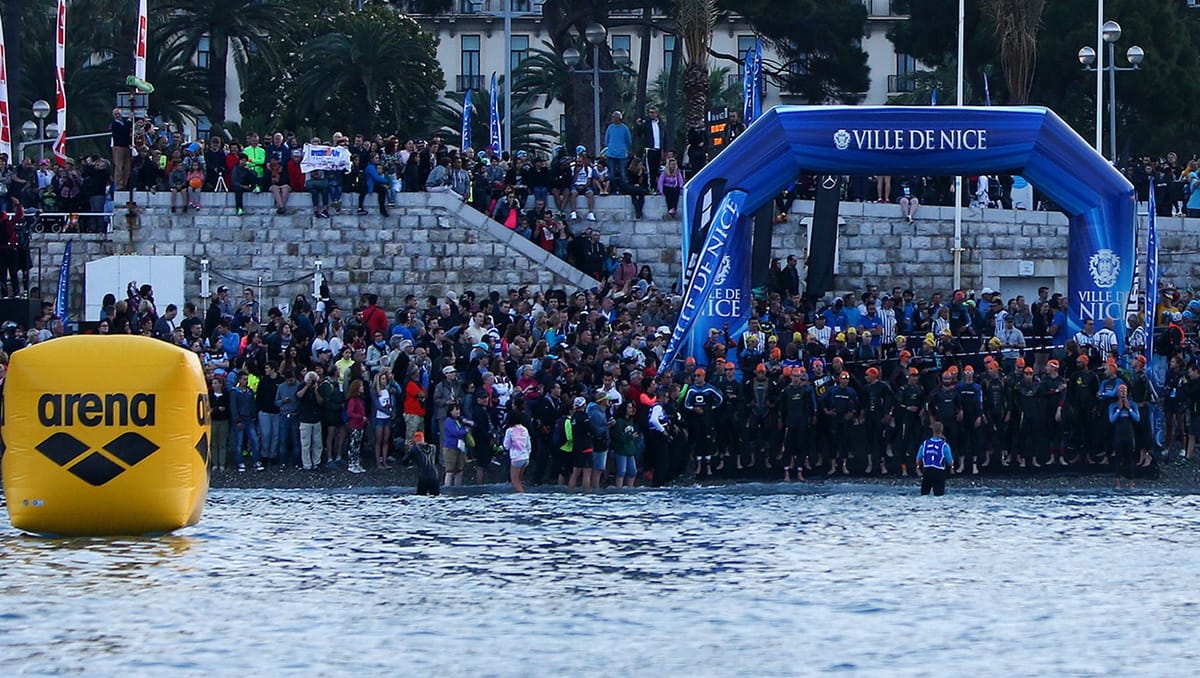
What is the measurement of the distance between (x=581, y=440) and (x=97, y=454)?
7982 mm

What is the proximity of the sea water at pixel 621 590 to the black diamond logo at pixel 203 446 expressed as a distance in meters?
0.93

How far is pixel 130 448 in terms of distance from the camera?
20656mm

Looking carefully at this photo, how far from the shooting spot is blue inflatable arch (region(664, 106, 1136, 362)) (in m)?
30.0

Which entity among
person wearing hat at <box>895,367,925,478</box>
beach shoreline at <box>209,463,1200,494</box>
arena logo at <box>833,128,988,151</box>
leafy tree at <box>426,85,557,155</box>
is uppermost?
leafy tree at <box>426,85,557,155</box>

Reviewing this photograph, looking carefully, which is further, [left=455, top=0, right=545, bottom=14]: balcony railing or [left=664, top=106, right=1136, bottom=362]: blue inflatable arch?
[left=455, top=0, right=545, bottom=14]: balcony railing

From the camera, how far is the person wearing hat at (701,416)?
27859mm

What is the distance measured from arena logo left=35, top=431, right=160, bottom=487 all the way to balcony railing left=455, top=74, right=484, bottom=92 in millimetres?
60794

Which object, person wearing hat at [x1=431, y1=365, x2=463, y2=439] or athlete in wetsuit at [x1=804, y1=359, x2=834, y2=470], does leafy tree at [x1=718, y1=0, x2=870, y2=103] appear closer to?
athlete in wetsuit at [x1=804, y1=359, x2=834, y2=470]

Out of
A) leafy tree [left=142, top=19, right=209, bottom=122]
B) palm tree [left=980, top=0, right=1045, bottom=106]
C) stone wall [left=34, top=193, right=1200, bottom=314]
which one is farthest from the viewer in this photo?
leafy tree [left=142, top=19, right=209, bottom=122]

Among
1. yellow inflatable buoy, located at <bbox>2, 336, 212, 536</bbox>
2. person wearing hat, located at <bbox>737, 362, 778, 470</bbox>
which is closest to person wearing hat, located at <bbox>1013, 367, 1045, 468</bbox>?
person wearing hat, located at <bbox>737, 362, 778, 470</bbox>

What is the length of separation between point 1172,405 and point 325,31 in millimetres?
41222

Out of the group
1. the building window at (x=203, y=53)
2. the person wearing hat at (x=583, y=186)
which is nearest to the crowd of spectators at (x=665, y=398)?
the person wearing hat at (x=583, y=186)

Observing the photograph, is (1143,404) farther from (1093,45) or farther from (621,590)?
(1093,45)

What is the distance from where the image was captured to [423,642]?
1725 centimetres
